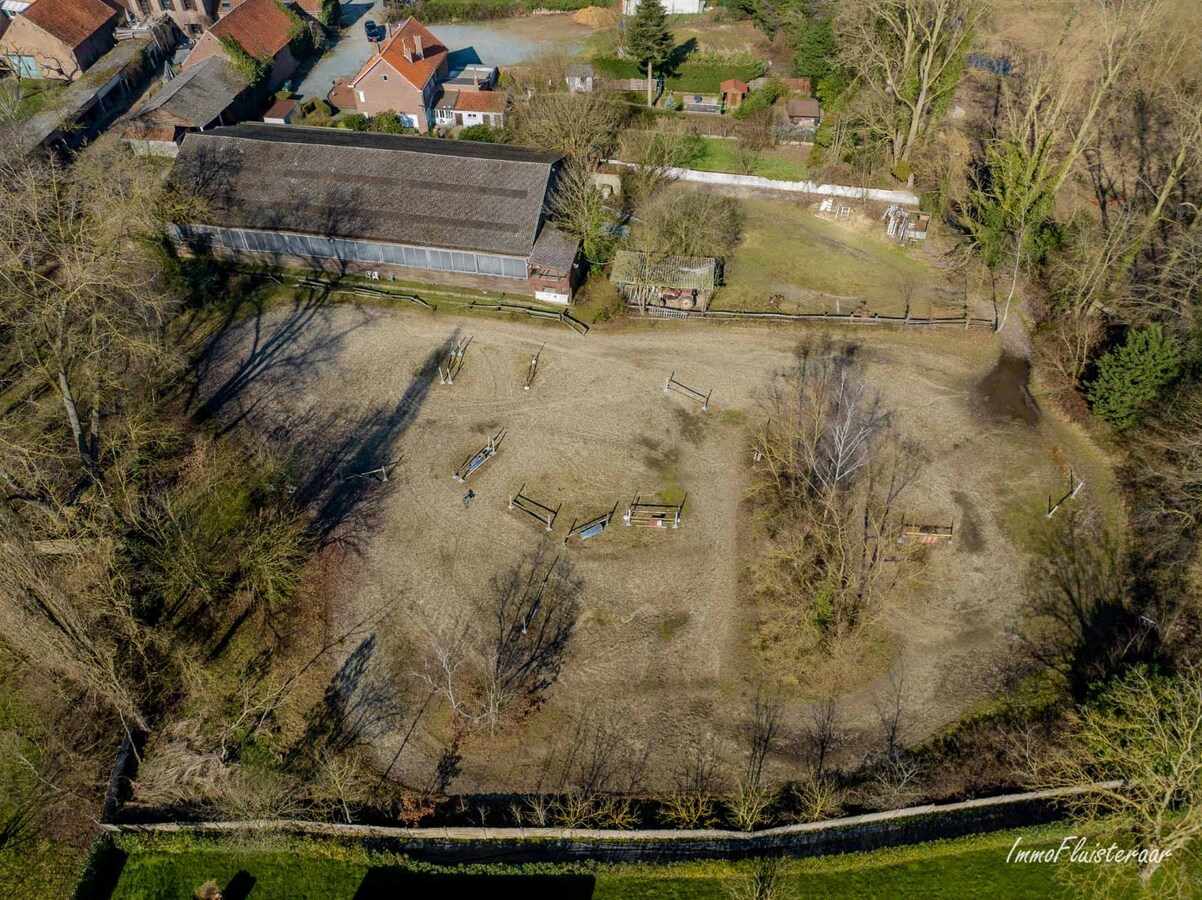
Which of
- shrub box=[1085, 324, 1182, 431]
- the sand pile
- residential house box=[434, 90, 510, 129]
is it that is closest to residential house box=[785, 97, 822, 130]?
residential house box=[434, 90, 510, 129]

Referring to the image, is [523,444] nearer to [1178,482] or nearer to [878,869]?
[878,869]

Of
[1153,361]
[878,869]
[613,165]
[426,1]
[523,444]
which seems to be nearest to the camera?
[878,869]

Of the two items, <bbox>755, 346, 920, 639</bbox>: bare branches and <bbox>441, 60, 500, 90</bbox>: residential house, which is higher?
<bbox>441, 60, 500, 90</bbox>: residential house

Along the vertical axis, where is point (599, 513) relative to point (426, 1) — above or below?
below

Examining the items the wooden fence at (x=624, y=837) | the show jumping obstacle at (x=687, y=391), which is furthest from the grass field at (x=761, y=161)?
the wooden fence at (x=624, y=837)

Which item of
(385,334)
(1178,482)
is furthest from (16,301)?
(1178,482)

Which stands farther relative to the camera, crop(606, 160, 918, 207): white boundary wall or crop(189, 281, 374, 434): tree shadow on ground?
crop(606, 160, 918, 207): white boundary wall

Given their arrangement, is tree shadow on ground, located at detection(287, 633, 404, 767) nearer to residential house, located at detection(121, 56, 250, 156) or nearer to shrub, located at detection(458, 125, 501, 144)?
shrub, located at detection(458, 125, 501, 144)
